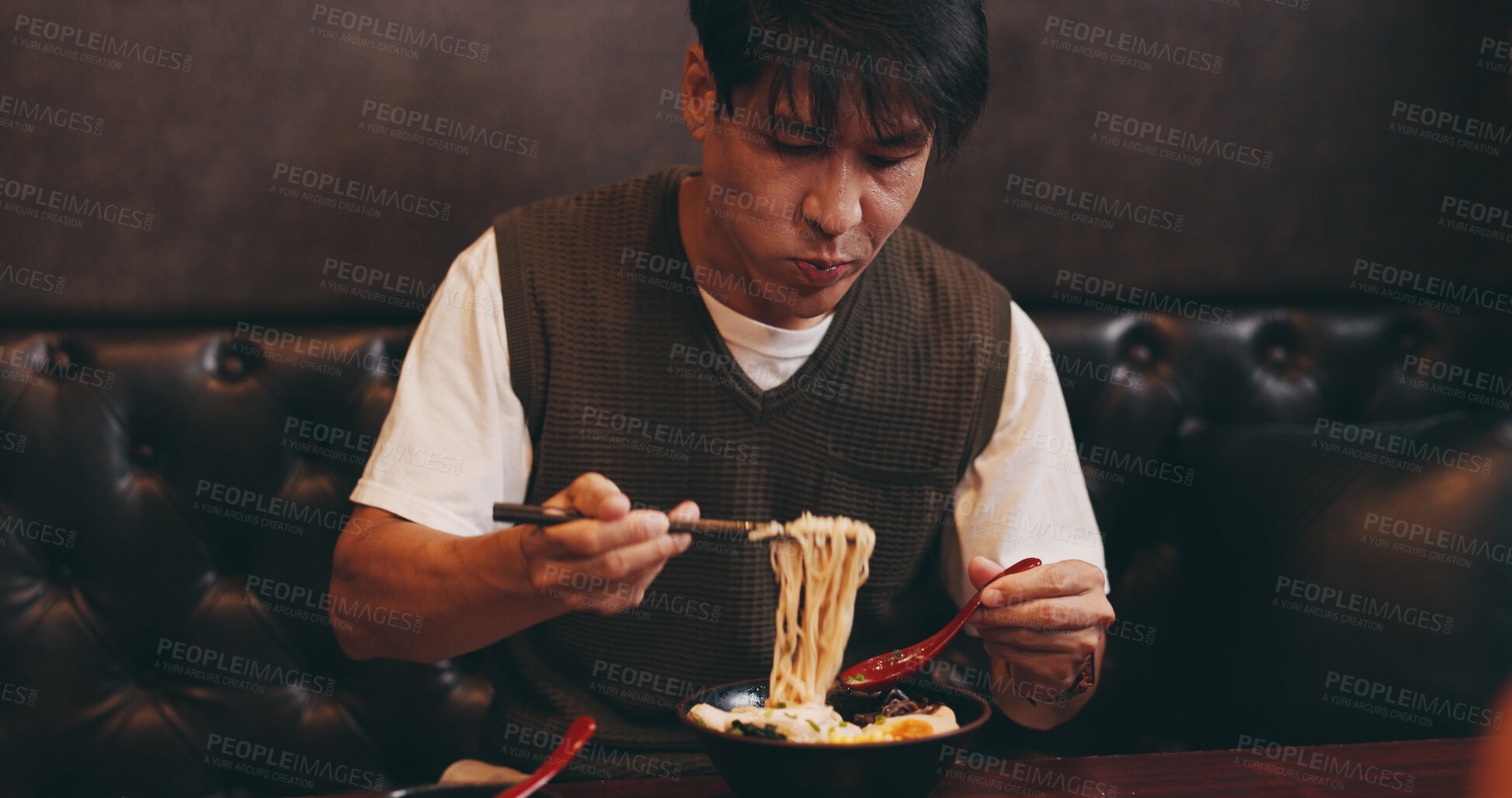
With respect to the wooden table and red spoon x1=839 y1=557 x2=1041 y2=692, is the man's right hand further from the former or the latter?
red spoon x1=839 y1=557 x2=1041 y2=692

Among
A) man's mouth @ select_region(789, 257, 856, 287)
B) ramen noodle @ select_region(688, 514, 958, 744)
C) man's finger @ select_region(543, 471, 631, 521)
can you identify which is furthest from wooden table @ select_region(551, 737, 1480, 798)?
man's mouth @ select_region(789, 257, 856, 287)

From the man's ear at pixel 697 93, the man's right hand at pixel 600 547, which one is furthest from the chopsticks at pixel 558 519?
the man's ear at pixel 697 93

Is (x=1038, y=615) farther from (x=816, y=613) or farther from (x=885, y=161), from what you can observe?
(x=885, y=161)

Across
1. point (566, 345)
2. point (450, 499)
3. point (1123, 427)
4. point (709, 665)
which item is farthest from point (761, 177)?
point (1123, 427)

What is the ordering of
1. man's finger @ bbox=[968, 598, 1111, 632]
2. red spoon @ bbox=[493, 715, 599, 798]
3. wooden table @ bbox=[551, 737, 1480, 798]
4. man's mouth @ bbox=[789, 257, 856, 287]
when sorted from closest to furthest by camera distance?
red spoon @ bbox=[493, 715, 599, 798] → wooden table @ bbox=[551, 737, 1480, 798] → man's finger @ bbox=[968, 598, 1111, 632] → man's mouth @ bbox=[789, 257, 856, 287]

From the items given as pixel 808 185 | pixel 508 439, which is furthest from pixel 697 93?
pixel 508 439

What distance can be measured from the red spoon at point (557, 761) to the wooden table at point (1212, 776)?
0.15 m

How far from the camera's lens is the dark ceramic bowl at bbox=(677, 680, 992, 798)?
38.8 inches

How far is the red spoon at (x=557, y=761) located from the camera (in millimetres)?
966

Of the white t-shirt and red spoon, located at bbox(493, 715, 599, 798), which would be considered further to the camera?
the white t-shirt

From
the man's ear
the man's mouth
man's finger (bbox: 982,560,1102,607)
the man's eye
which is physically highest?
the man's ear

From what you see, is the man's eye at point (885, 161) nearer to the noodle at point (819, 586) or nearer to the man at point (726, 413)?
the man at point (726, 413)

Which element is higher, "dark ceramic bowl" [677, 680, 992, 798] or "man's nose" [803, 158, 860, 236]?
"man's nose" [803, 158, 860, 236]

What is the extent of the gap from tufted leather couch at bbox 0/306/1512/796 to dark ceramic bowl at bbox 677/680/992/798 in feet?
3.62
